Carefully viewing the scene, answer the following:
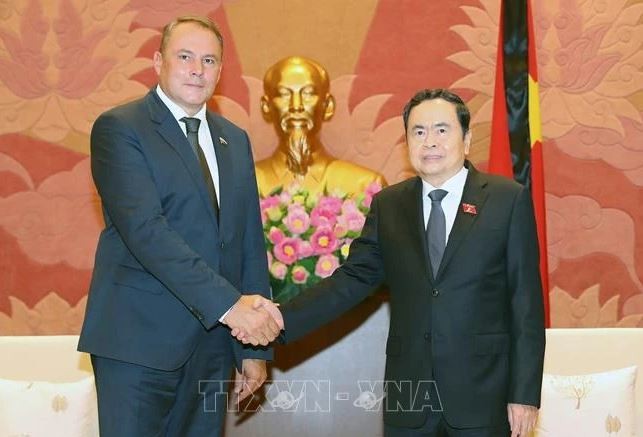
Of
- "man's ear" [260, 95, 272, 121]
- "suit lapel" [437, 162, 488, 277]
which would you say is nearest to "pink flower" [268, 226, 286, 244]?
"man's ear" [260, 95, 272, 121]

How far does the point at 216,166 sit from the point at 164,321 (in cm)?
51

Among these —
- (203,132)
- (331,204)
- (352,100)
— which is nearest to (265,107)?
(352,100)

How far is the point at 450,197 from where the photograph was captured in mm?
2574

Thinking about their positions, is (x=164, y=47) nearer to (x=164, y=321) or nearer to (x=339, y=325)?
(x=164, y=321)

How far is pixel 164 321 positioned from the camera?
97.7 inches

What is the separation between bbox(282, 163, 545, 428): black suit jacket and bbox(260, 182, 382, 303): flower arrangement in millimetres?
1032

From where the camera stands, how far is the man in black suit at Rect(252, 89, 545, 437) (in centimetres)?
240

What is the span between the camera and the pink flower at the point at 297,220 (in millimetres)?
3619

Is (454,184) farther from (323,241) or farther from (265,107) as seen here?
(265,107)

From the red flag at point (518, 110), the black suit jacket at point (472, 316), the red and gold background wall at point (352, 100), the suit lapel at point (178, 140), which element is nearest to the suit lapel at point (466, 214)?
the black suit jacket at point (472, 316)

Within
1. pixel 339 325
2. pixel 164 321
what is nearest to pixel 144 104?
pixel 164 321

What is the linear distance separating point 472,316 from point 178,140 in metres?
0.98

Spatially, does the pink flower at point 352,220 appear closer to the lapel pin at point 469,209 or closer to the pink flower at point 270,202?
the pink flower at point 270,202

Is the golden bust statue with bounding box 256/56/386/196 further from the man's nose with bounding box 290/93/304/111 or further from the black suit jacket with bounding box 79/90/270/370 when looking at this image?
the black suit jacket with bounding box 79/90/270/370
